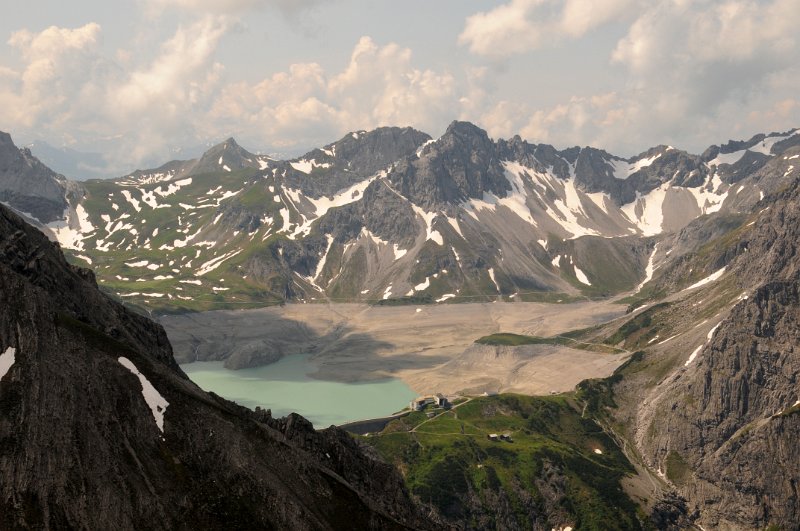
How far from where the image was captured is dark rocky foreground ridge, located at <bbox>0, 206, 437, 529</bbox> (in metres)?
63.8

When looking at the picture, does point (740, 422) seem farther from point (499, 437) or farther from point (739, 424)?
point (499, 437)

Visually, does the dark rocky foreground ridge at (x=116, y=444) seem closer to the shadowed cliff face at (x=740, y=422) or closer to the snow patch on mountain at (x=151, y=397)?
the snow patch on mountain at (x=151, y=397)

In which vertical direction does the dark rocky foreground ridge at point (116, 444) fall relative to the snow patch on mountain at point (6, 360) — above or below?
below

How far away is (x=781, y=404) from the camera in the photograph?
177250mm

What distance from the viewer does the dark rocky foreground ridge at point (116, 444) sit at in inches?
2514

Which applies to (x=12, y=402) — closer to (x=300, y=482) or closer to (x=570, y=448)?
(x=300, y=482)

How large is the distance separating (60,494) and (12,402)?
34.5 ft

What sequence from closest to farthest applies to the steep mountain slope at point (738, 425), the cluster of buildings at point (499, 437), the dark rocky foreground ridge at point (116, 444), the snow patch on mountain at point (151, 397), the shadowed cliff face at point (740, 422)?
1. the dark rocky foreground ridge at point (116, 444)
2. the snow patch on mountain at point (151, 397)
3. the shadowed cliff face at point (740, 422)
4. the steep mountain slope at point (738, 425)
5. the cluster of buildings at point (499, 437)

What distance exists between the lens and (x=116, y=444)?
68688 millimetres

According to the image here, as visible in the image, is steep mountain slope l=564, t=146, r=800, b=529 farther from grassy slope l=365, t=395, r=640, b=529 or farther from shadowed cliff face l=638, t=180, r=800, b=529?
grassy slope l=365, t=395, r=640, b=529

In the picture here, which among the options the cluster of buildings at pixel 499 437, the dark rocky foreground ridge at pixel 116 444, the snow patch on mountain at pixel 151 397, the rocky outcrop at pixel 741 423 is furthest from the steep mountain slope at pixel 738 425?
the snow patch on mountain at pixel 151 397

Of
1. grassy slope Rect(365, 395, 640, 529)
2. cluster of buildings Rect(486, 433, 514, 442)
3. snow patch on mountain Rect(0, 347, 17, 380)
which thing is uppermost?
snow patch on mountain Rect(0, 347, 17, 380)

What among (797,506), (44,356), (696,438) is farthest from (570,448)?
(44,356)

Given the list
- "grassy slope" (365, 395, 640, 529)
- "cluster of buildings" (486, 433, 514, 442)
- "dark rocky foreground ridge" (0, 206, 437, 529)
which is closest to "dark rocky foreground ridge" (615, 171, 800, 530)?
"grassy slope" (365, 395, 640, 529)
